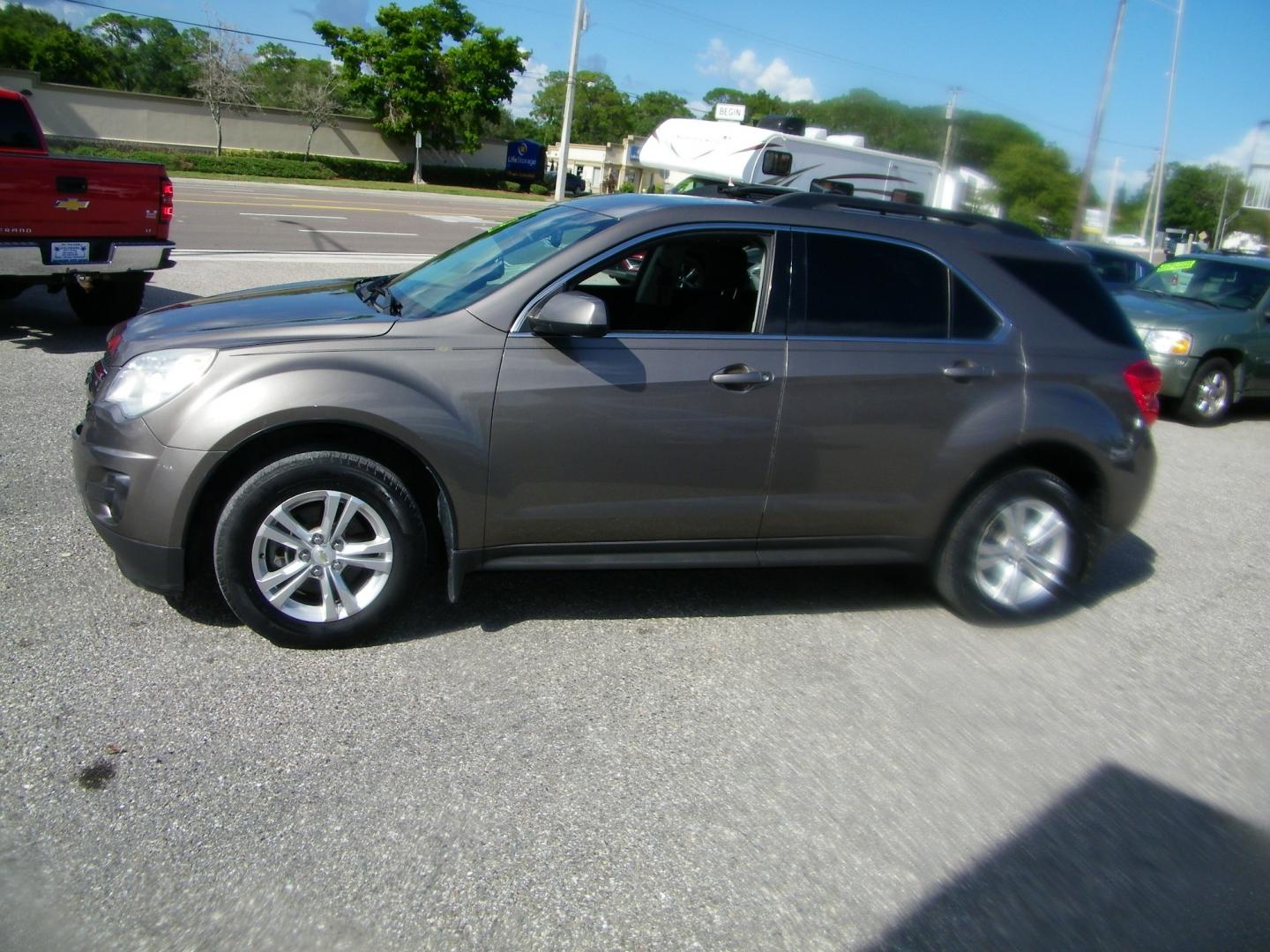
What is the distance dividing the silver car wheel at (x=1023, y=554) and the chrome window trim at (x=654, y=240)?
1422 millimetres

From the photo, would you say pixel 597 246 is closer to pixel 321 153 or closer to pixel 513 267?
pixel 513 267

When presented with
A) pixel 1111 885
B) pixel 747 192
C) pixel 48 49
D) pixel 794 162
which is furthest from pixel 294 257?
pixel 48 49

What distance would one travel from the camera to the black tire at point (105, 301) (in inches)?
375

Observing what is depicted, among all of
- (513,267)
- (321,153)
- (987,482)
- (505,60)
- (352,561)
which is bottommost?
(352,561)

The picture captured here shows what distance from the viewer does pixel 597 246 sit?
409 centimetres

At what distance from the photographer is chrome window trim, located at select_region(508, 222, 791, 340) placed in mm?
3969

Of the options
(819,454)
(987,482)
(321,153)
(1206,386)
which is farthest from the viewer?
(321,153)

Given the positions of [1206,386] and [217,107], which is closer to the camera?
[1206,386]

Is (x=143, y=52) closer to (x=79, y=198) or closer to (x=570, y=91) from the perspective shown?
(x=570, y=91)

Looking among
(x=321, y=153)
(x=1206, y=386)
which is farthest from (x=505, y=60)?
(x=1206, y=386)

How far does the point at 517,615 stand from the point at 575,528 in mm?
589

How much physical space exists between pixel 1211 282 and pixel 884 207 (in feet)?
28.2

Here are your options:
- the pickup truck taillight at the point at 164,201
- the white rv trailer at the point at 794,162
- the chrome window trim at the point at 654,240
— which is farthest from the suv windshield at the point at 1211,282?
the pickup truck taillight at the point at 164,201

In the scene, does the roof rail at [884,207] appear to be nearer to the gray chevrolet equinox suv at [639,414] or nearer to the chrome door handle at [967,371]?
the gray chevrolet equinox suv at [639,414]
